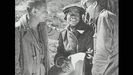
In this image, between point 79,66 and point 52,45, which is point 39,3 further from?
point 79,66

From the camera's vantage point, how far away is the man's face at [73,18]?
3619mm

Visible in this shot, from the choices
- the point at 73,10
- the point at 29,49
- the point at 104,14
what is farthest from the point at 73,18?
the point at 29,49

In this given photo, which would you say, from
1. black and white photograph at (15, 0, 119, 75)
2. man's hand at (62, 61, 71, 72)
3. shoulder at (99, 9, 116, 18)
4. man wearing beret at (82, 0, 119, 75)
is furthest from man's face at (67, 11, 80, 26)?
man's hand at (62, 61, 71, 72)

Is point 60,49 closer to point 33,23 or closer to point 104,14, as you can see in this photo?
point 33,23

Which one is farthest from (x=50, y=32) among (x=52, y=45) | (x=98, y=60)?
(x=98, y=60)

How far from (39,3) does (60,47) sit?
628 millimetres

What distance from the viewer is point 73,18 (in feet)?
11.9

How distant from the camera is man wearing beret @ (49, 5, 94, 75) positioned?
3.59 meters

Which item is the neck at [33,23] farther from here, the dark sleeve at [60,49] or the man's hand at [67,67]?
the man's hand at [67,67]

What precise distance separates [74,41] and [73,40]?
18 mm

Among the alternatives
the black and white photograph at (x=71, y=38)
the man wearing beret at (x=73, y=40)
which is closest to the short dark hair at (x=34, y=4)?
the black and white photograph at (x=71, y=38)

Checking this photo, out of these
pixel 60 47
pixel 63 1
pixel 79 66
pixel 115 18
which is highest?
pixel 63 1

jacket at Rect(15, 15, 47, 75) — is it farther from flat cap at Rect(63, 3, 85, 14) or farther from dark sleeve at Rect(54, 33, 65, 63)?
flat cap at Rect(63, 3, 85, 14)

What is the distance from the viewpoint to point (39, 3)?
3.75 m
